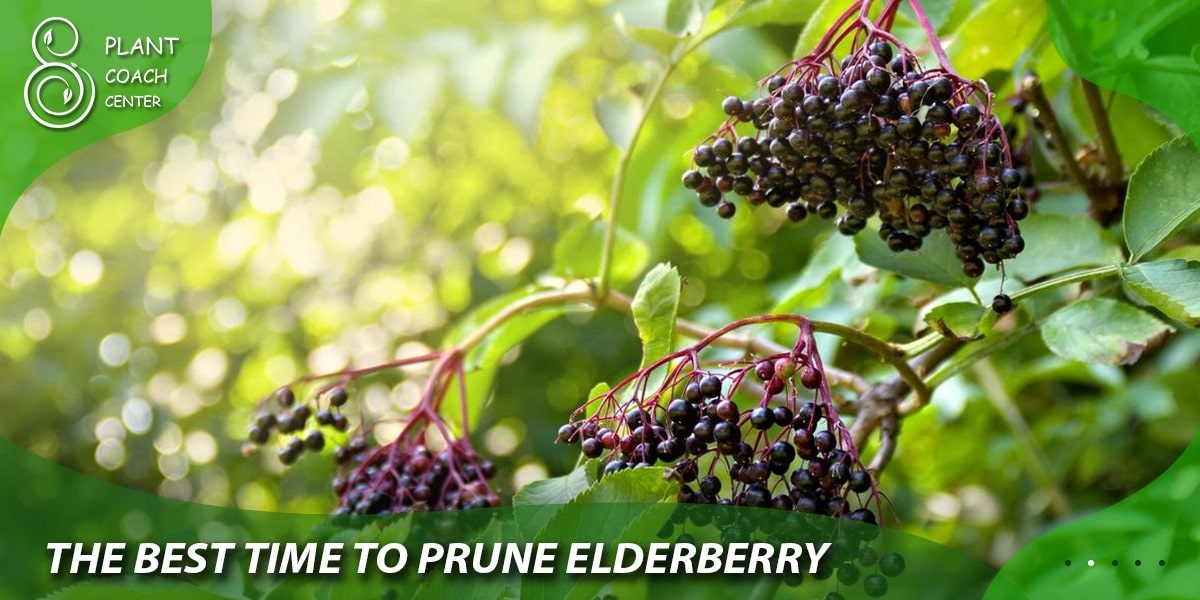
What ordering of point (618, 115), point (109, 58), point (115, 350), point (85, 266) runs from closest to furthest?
point (618, 115)
point (109, 58)
point (115, 350)
point (85, 266)

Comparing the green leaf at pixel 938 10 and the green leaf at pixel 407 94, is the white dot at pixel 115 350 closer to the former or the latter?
the green leaf at pixel 407 94

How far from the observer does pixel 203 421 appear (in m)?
3.61

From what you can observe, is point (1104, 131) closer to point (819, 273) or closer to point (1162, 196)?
point (1162, 196)

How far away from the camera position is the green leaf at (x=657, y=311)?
0.92m

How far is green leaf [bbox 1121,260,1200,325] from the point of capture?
0.87m

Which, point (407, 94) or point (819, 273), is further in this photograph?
point (407, 94)

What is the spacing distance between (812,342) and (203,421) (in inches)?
126

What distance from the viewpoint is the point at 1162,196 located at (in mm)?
979

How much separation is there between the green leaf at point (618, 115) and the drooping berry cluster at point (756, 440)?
85 cm

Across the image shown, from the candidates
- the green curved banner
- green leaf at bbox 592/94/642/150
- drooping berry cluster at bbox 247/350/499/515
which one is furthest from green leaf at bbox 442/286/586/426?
the green curved banner

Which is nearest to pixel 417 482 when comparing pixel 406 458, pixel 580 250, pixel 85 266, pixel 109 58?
pixel 406 458

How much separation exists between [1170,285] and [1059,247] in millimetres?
205

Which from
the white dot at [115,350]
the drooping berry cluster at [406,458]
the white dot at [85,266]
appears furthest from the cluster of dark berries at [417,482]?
the white dot at [85,266]

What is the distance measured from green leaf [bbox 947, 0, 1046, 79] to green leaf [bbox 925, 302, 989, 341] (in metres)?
0.40
